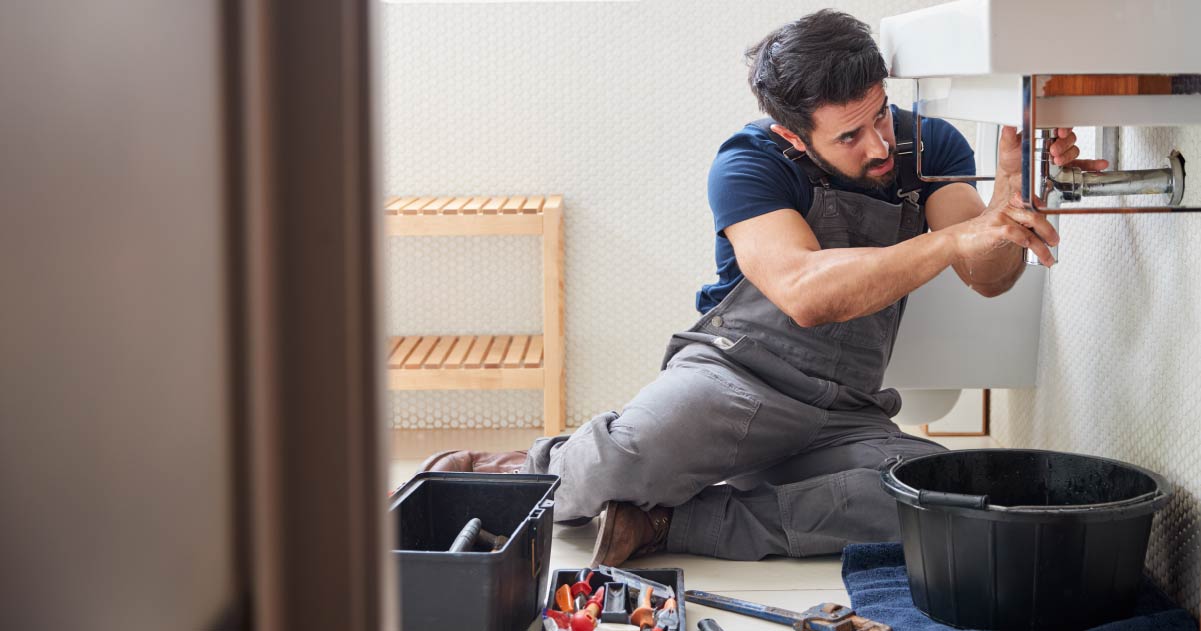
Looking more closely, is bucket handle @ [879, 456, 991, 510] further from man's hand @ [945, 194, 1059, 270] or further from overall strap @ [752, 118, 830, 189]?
overall strap @ [752, 118, 830, 189]

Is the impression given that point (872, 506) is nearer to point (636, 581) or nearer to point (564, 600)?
point (636, 581)

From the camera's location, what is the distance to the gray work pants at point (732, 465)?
184 cm

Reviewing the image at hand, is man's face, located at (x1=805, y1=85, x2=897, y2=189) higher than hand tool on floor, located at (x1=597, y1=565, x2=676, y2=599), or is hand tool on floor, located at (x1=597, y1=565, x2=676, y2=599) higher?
man's face, located at (x1=805, y1=85, x2=897, y2=189)

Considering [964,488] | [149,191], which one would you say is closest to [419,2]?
[964,488]

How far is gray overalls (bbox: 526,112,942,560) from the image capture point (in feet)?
6.04

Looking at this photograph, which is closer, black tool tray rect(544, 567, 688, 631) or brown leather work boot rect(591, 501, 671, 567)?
black tool tray rect(544, 567, 688, 631)

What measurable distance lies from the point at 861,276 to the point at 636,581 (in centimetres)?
59

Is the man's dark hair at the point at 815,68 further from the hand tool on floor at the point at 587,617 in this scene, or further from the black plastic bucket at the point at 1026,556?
the hand tool on floor at the point at 587,617

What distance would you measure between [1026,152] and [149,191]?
1.09 metres

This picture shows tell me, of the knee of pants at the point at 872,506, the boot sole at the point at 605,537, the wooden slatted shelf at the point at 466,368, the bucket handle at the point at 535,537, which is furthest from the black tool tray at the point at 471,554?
the wooden slatted shelf at the point at 466,368

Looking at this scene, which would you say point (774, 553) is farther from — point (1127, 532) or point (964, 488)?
point (1127, 532)

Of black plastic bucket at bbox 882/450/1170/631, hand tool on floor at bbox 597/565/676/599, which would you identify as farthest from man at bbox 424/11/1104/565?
black plastic bucket at bbox 882/450/1170/631

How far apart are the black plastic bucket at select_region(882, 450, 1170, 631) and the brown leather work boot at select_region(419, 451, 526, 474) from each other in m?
0.90

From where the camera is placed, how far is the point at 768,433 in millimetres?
1885
